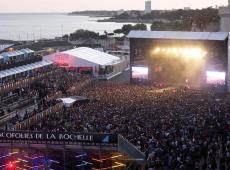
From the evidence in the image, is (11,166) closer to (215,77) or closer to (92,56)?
(215,77)

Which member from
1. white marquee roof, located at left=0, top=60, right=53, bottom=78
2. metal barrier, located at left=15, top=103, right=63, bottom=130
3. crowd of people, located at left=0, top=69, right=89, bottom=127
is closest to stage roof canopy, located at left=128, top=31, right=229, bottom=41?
crowd of people, located at left=0, top=69, right=89, bottom=127

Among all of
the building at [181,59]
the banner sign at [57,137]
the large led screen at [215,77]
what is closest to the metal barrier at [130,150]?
the banner sign at [57,137]

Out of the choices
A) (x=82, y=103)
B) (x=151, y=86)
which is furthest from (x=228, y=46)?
(x=82, y=103)

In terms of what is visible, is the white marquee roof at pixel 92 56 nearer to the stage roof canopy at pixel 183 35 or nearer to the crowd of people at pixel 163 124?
the stage roof canopy at pixel 183 35

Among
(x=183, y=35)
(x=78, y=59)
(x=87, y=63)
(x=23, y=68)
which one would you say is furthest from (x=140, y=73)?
(x=23, y=68)

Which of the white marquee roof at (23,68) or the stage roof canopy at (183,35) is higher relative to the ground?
the stage roof canopy at (183,35)

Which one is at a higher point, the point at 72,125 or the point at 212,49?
the point at 212,49

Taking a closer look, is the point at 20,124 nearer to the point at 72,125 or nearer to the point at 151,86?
the point at 72,125
